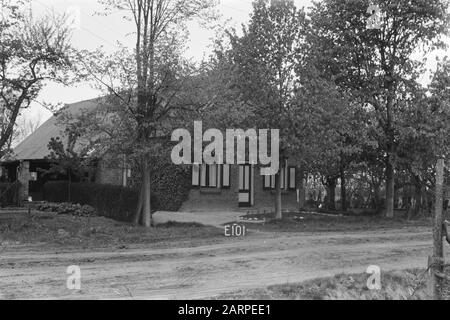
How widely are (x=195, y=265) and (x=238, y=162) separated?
→ 32.3 ft

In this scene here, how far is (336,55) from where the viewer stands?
2584 centimetres

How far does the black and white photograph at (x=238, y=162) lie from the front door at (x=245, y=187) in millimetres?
86

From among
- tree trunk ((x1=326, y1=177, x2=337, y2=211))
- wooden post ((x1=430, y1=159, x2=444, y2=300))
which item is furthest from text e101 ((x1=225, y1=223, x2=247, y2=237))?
tree trunk ((x1=326, y1=177, x2=337, y2=211))

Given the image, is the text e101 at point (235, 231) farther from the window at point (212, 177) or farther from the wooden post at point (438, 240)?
the wooden post at point (438, 240)

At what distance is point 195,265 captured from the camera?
11.7 meters

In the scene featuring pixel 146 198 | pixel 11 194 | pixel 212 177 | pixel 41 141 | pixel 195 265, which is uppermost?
pixel 41 141

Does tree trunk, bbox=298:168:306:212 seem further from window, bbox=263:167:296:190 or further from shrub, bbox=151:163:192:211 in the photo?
shrub, bbox=151:163:192:211

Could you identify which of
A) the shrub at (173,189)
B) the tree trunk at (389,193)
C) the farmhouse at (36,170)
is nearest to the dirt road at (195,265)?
the shrub at (173,189)

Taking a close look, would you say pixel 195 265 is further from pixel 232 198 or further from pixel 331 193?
pixel 331 193

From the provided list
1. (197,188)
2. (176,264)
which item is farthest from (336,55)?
(176,264)

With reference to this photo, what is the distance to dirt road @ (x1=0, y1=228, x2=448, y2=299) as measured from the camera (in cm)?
897

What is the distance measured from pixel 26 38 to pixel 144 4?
404 centimetres

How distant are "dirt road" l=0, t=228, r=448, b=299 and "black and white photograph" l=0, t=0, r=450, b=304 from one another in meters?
0.06

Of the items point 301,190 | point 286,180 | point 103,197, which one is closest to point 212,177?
point 286,180
